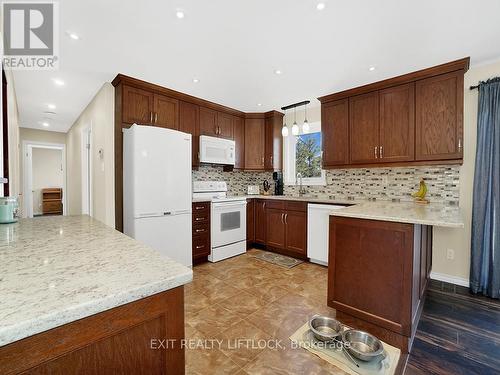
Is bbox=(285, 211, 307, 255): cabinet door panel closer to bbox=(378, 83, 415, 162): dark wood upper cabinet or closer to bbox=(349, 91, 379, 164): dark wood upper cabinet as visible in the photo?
bbox=(349, 91, 379, 164): dark wood upper cabinet

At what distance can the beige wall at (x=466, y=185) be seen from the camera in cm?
257

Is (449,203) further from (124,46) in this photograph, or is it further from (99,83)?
(99,83)

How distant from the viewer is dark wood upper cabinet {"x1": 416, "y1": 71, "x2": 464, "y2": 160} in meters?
2.45

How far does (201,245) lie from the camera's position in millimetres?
3312

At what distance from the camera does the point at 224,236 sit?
3.54 metres

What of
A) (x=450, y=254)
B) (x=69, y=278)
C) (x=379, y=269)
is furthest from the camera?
(x=450, y=254)

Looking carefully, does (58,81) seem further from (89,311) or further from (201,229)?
(89,311)

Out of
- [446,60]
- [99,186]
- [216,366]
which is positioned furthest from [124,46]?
[446,60]

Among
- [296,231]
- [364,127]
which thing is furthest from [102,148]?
[364,127]

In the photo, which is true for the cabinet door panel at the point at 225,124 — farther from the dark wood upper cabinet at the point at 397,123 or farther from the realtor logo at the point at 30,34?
the dark wood upper cabinet at the point at 397,123

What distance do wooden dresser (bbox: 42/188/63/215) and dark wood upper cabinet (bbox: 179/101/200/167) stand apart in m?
6.95

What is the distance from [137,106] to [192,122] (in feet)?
2.68

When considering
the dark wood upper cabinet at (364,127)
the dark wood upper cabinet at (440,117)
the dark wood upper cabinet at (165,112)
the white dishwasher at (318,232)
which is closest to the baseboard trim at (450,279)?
the white dishwasher at (318,232)

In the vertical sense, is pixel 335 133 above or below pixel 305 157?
above
